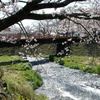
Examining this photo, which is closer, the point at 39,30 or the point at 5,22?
the point at 5,22

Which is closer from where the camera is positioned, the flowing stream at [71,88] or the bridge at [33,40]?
the flowing stream at [71,88]

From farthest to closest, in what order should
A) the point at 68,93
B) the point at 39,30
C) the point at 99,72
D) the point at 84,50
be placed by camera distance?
the point at 39,30, the point at 84,50, the point at 99,72, the point at 68,93

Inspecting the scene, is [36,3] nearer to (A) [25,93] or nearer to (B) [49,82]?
(A) [25,93]

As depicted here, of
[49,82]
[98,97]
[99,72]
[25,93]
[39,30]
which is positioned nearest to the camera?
[25,93]


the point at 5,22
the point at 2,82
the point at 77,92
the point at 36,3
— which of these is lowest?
the point at 77,92

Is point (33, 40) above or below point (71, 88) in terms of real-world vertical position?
above

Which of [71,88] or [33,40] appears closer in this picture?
[71,88]

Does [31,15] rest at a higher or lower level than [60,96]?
higher

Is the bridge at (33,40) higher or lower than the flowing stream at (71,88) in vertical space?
higher

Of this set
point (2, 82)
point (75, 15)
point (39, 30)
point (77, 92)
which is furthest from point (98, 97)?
point (39, 30)

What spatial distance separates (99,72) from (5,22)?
1246 centimetres

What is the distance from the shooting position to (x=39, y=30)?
4162 cm

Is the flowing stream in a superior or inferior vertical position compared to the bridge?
inferior

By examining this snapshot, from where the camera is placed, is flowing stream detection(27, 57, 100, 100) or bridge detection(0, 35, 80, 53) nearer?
flowing stream detection(27, 57, 100, 100)
